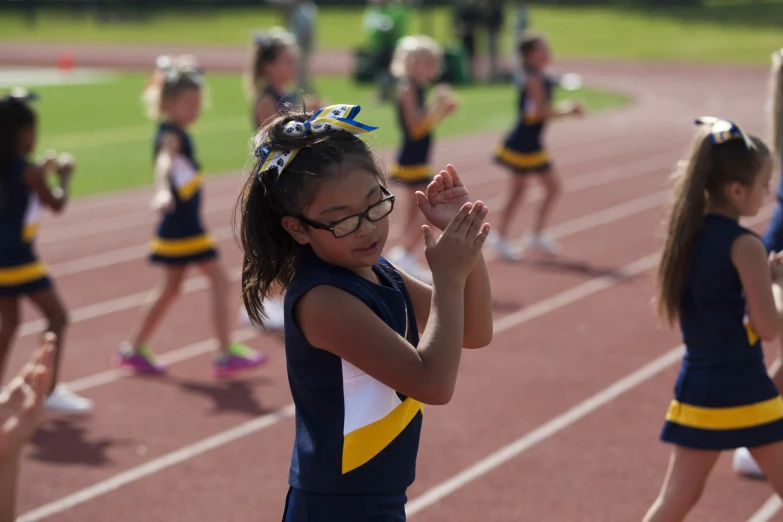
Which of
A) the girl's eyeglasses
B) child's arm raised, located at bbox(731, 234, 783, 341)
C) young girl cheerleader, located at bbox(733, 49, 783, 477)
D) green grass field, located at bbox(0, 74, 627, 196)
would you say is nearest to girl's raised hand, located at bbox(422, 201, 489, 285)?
the girl's eyeglasses

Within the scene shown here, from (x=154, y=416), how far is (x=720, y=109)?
17.8 metres

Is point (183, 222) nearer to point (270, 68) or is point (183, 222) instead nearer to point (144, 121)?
point (270, 68)

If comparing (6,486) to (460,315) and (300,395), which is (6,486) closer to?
(300,395)

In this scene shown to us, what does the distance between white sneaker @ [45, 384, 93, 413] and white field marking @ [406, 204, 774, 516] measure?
229 centimetres

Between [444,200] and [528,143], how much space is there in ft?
24.8

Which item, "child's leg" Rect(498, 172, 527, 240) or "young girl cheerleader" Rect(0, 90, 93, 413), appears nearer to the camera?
"young girl cheerleader" Rect(0, 90, 93, 413)

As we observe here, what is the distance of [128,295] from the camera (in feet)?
29.2

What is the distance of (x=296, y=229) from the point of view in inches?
105

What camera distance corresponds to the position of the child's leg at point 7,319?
615cm

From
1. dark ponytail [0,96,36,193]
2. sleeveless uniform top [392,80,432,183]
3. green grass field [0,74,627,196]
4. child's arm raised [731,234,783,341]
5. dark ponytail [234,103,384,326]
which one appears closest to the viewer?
dark ponytail [234,103,384,326]

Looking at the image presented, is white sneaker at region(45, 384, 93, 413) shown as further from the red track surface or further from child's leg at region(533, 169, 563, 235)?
child's leg at region(533, 169, 563, 235)

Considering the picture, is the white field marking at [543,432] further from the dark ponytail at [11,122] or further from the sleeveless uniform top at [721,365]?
the dark ponytail at [11,122]

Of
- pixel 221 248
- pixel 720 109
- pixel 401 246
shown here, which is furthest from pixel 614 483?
pixel 720 109

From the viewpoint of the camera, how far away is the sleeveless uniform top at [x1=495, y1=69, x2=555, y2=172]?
1008 centimetres
